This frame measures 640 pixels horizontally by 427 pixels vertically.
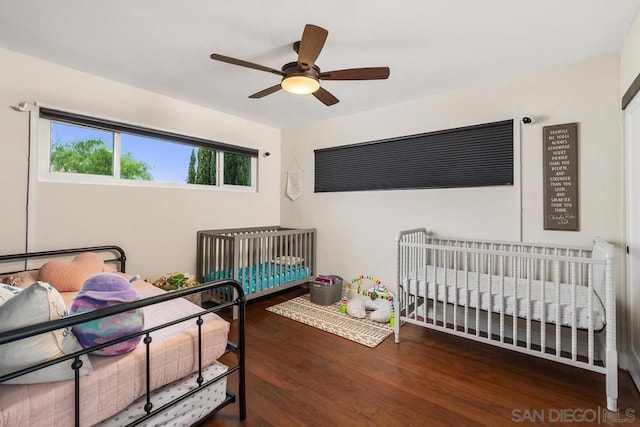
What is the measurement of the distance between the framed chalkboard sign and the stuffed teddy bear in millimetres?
1538

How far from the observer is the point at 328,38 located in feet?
6.46

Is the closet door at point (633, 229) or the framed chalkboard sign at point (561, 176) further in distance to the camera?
the framed chalkboard sign at point (561, 176)

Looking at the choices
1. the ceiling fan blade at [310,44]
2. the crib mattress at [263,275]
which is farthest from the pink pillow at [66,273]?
the ceiling fan blade at [310,44]

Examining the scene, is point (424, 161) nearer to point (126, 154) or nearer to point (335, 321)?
point (335, 321)

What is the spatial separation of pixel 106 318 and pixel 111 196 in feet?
6.53

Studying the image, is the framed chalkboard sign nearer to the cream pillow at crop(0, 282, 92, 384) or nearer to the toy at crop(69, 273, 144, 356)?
the toy at crop(69, 273, 144, 356)

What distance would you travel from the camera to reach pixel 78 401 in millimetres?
990

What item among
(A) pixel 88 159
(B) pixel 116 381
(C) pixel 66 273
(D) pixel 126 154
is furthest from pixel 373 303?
(A) pixel 88 159

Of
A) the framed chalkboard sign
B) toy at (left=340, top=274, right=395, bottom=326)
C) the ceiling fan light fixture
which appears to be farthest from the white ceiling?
toy at (left=340, top=274, right=395, bottom=326)

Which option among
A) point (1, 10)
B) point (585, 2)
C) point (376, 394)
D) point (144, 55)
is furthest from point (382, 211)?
point (1, 10)

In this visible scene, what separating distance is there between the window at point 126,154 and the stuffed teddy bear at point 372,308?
214 centimetres

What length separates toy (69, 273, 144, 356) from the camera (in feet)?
3.55

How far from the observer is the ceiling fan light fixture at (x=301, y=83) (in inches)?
76.2

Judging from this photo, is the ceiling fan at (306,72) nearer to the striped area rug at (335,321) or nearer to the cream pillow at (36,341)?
the cream pillow at (36,341)
